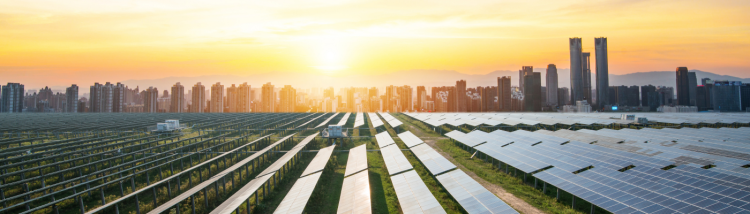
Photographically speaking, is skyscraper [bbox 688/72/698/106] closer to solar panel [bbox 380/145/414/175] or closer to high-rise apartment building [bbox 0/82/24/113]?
solar panel [bbox 380/145/414/175]

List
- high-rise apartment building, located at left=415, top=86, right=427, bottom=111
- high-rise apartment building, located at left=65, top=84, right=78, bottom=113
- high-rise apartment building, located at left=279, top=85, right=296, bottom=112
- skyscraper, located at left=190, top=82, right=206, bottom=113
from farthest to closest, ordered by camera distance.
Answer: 1. high-rise apartment building, located at left=415, top=86, right=427, bottom=111
2. high-rise apartment building, located at left=65, top=84, right=78, bottom=113
3. high-rise apartment building, located at left=279, top=85, right=296, bottom=112
4. skyscraper, located at left=190, top=82, right=206, bottom=113

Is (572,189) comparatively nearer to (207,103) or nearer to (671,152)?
(671,152)

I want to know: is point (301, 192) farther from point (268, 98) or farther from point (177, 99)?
point (177, 99)

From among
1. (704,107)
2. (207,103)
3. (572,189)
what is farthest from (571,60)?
(572,189)

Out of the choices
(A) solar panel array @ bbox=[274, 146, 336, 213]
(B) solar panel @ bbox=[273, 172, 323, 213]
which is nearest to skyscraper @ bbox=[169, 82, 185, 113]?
(A) solar panel array @ bbox=[274, 146, 336, 213]

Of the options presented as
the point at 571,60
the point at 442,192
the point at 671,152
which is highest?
the point at 571,60

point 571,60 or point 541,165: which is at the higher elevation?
point 571,60
